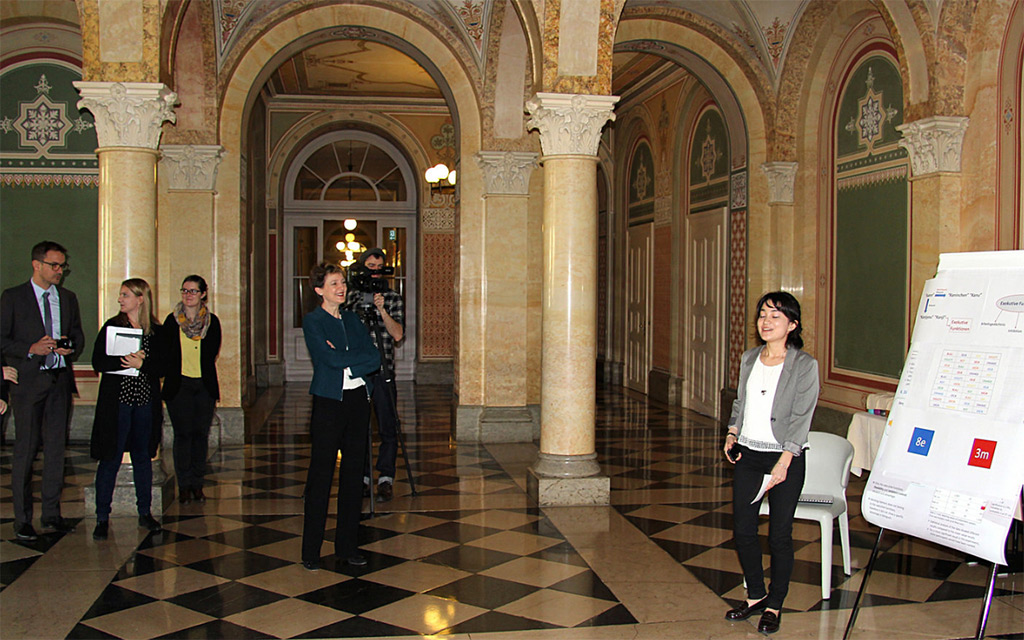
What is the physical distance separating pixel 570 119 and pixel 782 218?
153 inches

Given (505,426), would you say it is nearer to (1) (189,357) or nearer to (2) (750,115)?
(1) (189,357)

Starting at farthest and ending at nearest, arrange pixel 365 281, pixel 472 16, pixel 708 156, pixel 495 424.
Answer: pixel 708 156 → pixel 495 424 → pixel 472 16 → pixel 365 281

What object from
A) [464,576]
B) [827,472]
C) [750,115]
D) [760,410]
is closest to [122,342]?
[464,576]

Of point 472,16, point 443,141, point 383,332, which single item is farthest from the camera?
point 443,141

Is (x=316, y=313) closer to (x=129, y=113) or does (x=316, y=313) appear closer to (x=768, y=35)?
(x=129, y=113)

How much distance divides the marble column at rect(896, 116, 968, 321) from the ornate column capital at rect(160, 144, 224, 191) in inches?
238

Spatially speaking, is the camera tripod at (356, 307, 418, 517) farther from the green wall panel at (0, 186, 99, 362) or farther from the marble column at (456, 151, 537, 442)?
the green wall panel at (0, 186, 99, 362)

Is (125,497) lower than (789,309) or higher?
lower

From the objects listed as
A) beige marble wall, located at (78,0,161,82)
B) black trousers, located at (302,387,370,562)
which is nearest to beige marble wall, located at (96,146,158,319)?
beige marble wall, located at (78,0,161,82)

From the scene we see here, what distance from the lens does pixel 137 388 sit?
539 cm

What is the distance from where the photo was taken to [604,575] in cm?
475

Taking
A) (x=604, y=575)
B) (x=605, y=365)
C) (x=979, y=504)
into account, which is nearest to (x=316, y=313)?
(x=604, y=575)

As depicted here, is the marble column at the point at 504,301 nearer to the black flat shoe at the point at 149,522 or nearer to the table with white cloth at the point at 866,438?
the table with white cloth at the point at 866,438

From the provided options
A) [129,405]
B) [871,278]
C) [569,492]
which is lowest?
[569,492]
